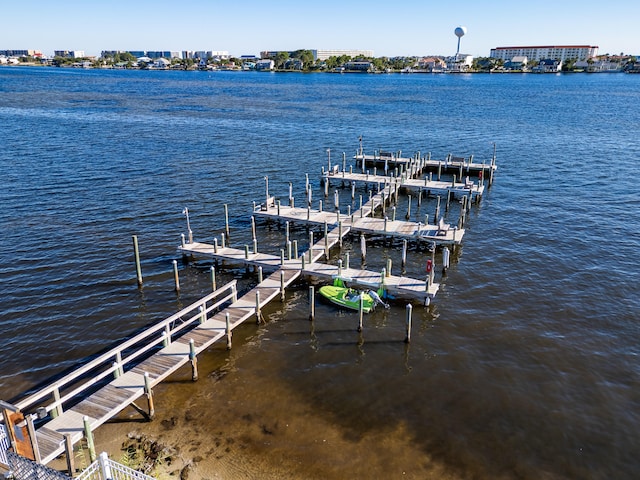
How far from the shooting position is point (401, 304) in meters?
31.3

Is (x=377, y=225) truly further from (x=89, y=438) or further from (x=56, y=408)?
(x=89, y=438)

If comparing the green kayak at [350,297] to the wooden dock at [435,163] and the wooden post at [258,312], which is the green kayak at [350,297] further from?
the wooden dock at [435,163]

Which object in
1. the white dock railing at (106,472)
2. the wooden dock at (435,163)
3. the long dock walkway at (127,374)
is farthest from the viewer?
the wooden dock at (435,163)

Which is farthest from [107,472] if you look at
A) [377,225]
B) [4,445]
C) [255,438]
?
[377,225]

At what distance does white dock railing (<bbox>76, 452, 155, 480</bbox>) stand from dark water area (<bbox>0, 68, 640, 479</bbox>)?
26.1 feet

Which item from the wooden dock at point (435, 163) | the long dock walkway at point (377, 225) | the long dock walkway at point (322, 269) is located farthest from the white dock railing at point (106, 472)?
the wooden dock at point (435, 163)

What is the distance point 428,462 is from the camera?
19219 mm

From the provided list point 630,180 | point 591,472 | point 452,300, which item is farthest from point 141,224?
point 630,180

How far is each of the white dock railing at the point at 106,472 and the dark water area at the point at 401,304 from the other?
26.1 ft

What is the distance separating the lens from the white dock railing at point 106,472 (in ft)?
44.0

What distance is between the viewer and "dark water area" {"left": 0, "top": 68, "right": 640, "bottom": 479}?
71.2ft

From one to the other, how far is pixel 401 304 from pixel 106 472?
21418mm

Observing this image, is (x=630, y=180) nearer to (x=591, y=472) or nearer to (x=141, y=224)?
(x=591, y=472)

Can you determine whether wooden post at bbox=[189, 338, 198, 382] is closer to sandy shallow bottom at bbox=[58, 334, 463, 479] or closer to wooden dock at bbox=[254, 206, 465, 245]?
sandy shallow bottom at bbox=[58, 334, 463, 479]
